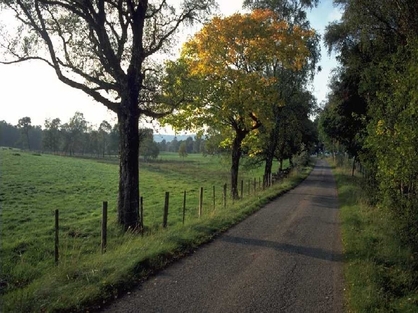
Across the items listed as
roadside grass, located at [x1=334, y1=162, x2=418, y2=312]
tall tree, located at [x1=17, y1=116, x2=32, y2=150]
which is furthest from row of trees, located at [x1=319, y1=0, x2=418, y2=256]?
tall tree, located at [x1=17, y1=116, x2=32, y2=150]

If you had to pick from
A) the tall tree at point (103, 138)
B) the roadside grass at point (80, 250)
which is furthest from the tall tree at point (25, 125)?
the roadside grass at point (80, 250)

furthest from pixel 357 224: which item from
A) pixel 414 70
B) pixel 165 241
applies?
pixel 165 241

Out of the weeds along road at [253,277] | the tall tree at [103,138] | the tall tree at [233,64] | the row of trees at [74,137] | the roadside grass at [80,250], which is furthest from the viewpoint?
the tall tree at [103,138]

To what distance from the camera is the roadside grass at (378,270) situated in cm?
638

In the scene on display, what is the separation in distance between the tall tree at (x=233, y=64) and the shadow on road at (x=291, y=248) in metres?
10.3

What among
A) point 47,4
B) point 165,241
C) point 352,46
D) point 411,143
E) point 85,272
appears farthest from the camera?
point 352,46

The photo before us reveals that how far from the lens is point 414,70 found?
901cm

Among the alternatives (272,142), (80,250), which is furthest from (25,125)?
(80,250)

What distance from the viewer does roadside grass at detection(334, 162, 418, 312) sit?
6383 millimetres

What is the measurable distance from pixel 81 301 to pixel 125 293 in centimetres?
91

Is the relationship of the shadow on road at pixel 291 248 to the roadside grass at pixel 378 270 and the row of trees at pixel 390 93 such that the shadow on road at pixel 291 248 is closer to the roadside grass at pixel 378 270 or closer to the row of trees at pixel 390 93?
the roadside grass at pixel 378 270

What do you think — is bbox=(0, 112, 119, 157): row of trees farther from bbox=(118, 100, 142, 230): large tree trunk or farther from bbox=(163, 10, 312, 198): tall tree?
bbox=(118, 100, 142, 230): large tree trunk

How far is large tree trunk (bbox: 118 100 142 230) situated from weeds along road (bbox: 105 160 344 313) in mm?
3684

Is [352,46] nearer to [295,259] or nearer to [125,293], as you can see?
[295,259]
